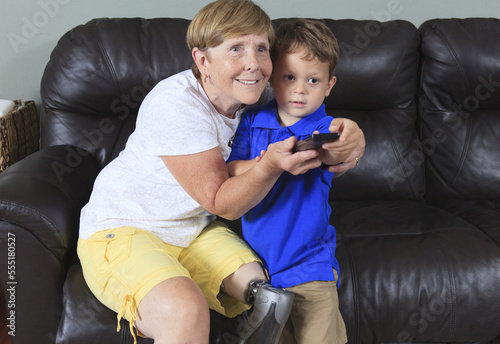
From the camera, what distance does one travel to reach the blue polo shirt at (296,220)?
1.22 metres

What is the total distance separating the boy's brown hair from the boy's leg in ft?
1.80

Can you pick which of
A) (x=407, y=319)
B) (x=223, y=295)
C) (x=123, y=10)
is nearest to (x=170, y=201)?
(x=223, y=295)

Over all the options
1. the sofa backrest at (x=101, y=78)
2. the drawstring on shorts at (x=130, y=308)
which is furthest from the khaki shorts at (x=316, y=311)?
the sofa backrest at (x=101, y=78)

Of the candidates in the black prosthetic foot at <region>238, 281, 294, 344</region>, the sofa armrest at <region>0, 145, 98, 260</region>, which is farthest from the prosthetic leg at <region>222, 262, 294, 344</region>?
the sofa armrest at <region>0, 145, 98, 260</region>

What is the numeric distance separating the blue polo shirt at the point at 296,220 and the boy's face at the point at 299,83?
38mm

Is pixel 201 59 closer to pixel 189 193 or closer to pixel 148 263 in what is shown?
pixel 189 193

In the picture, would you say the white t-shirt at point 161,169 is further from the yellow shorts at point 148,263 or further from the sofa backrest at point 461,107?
the sofa backrest at point 461,107

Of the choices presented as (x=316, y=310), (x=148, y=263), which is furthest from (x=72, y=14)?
(x=316, y=310)

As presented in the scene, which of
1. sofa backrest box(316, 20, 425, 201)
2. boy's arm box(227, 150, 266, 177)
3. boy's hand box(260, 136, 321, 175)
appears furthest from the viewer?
sofa backrest box(316, 20, 425, 201)

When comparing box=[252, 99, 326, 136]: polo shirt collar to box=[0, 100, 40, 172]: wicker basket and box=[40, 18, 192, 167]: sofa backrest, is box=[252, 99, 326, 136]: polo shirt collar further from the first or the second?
box=[0, 100, 40, 172]: wicker basket

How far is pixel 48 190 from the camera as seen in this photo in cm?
143

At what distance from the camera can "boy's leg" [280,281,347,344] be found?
1212 millimetres

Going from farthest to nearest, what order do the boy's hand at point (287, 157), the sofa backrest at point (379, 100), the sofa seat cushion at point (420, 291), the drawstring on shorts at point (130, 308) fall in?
1. the sofa backrest at point (379, 100)
2. the sofa seat cushion at point (420, 291)
3. the drawstring on shorts at point (130, 308)
4. the boy's hand at point (287, 157)

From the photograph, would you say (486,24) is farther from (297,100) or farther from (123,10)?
(123,10)
